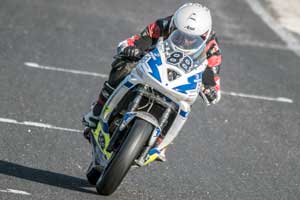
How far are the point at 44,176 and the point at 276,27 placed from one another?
948 centimetres

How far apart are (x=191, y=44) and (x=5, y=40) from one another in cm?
640

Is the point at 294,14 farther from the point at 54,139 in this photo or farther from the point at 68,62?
the point at 54,139

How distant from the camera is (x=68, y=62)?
13266mm

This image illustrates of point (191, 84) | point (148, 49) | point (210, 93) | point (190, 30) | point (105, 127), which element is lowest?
point (105, 127)

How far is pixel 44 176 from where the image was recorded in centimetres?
859

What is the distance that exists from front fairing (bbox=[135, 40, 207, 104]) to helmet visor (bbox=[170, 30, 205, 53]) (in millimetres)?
82

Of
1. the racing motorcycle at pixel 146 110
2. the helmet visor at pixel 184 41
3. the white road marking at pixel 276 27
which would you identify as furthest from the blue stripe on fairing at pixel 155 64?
the white road marking at pixel 276 27

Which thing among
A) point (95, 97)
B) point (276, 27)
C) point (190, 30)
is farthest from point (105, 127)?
point (276, 27)

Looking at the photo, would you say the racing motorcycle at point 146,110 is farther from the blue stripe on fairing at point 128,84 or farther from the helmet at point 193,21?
the helmet at point 193,21

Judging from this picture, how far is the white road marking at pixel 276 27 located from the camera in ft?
53.1

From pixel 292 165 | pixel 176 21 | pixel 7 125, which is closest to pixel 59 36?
pixel 7 125

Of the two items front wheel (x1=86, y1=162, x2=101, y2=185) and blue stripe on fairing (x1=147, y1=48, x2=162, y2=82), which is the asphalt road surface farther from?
blue stripe on fairing (x1=147, y1=48, x2=162, y2=82)

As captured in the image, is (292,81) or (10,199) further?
(292,81)

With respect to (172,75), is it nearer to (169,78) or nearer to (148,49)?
(169,78)
